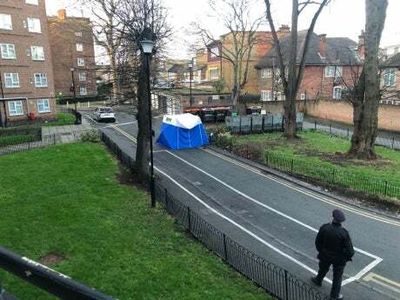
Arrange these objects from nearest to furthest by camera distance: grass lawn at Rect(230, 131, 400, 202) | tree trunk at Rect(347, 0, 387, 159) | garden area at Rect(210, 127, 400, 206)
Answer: garden area at Rect(210, 127, 400, 206) → grass lawn at Rect(230, 131, 400, 202) → tree trunk at Rect(347, 0, 387, 159)

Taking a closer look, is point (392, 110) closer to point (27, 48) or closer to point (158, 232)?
point (158, 232)

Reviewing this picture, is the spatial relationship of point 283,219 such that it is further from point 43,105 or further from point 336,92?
point 336,92

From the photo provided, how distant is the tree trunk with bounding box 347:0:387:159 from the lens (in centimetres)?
2141

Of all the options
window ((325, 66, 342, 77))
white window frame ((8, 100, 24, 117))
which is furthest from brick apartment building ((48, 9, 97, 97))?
window ((325, 66, 342, 77))

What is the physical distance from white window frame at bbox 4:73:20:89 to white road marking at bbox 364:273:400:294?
37368 mm

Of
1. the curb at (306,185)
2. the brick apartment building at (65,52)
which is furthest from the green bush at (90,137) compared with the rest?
the brick apartment building at (65,52)

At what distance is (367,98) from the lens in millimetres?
22344

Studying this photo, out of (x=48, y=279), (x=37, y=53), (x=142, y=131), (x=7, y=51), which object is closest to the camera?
(x=48, y=279)

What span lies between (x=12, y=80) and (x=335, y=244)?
37.8 meters

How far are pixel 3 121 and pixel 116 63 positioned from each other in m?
21.4

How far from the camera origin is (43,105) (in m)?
41.9

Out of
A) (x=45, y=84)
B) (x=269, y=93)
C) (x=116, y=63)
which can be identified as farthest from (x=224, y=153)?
(x=269, y=93)

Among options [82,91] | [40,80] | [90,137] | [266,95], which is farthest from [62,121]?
[82,91]

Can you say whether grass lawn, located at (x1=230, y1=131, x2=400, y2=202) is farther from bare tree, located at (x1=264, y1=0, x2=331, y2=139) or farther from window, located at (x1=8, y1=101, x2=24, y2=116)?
window, located at (x1=8, y1=101, x2=24, y2=116)
